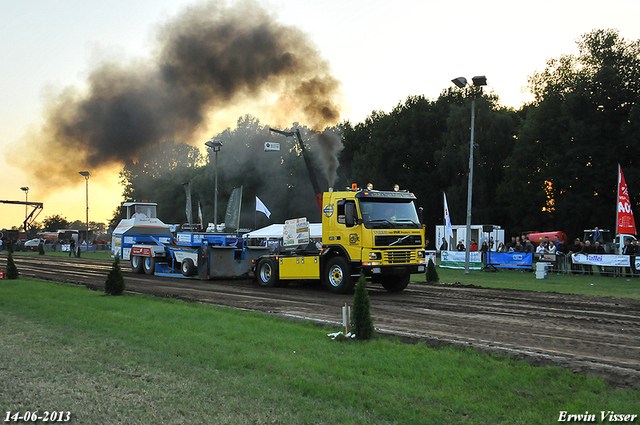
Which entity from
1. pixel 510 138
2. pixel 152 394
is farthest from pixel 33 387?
pixel 510 138

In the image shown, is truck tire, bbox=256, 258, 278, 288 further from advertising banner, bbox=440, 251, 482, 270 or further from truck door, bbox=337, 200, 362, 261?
advertising banner, bbox=440, 251, 482, 270

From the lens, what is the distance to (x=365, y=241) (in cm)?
1586

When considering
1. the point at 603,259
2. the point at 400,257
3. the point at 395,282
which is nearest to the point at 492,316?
the point at 400,257

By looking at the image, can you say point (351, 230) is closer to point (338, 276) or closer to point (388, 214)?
point (388, 214)

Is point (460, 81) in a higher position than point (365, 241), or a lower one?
higher

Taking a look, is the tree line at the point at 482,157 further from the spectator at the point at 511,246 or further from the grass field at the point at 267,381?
the grass field at the point at 267,381

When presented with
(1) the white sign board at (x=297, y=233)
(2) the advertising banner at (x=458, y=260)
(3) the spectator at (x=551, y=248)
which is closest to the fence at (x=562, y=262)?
(2) the advertising banner at (x=458, y=260)

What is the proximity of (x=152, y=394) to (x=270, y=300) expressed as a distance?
29.9 ft

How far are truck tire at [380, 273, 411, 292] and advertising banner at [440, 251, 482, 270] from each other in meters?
11.9

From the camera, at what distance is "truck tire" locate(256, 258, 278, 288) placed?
19016 mm

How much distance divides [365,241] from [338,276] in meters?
1.62

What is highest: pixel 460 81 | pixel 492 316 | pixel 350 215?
pixel 460 81

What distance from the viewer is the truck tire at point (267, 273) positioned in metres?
19.0

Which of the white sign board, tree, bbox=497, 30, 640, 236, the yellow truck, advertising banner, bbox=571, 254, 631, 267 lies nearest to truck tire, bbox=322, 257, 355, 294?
the yellow truck
